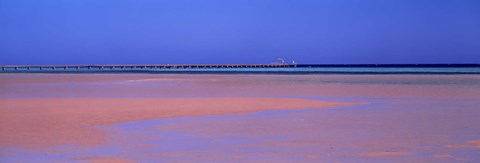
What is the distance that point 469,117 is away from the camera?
12898 mm

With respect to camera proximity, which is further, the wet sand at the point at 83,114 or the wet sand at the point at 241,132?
the wet sand at the point at 83,114

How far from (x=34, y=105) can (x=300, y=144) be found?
1001 cm

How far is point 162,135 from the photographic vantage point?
10234 mm

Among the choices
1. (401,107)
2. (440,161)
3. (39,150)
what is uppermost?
(401,107)

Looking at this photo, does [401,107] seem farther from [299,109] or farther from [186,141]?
[186,141]

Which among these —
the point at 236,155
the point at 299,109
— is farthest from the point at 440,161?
the point at 299,109

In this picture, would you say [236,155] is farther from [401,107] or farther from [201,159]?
[401,107]

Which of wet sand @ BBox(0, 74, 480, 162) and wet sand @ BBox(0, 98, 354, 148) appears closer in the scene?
wet sand @ BBox(0, 74, 480, 162)

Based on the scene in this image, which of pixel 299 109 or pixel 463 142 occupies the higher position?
pixel 299 109

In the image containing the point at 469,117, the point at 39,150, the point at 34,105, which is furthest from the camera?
the point at 34,105

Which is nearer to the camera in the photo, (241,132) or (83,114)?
(241,132)

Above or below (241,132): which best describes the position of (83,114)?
above

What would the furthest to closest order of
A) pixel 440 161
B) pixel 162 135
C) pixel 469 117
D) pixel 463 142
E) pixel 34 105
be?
pixel 34 105 < pixel 469 117 < pixel 162 135 < pixel 463 142 < pixel 440 161

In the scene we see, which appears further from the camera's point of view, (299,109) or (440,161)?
(299,109)
